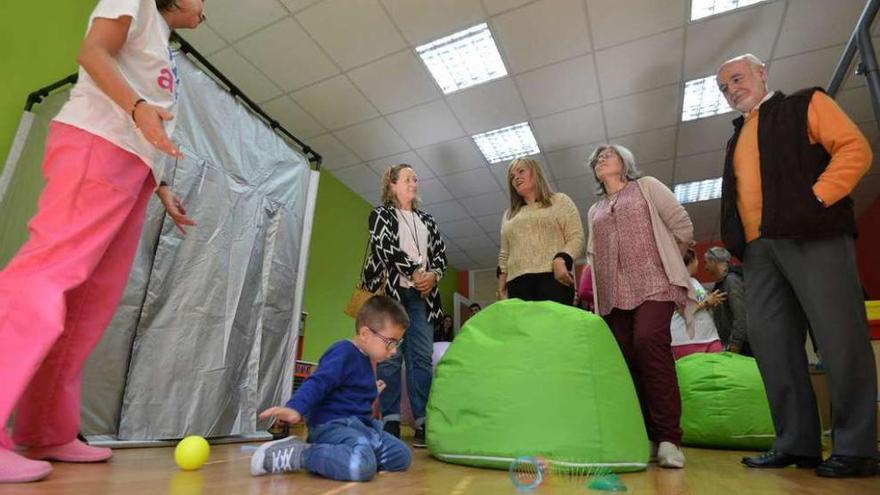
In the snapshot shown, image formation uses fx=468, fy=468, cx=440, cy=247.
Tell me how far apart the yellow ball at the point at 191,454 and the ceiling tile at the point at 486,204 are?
4742 millimetres

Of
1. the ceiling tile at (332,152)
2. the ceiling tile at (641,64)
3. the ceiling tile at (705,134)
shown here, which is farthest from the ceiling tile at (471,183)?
the ceiling tile at (705,134)

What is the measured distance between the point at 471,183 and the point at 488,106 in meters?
1.48

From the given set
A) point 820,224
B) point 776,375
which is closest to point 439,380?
point 776,375

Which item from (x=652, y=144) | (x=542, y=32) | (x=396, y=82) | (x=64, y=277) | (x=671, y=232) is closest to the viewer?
(x=64, y=277)

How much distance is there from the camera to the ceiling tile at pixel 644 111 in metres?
3.78

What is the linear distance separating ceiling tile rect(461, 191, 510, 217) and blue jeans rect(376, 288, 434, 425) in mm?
3806

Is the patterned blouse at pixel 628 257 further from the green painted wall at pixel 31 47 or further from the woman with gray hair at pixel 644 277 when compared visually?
the green painted wall at pixel 31 47

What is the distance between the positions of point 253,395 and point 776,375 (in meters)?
2.16

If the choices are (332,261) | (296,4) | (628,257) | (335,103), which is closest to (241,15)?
(296,4)

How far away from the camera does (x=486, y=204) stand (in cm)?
589

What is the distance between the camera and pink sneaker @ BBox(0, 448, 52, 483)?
814mm

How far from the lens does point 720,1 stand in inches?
114

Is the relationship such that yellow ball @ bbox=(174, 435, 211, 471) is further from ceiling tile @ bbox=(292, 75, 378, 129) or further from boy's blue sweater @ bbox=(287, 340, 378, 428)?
ceiling tile @ bbox=(292, 75, 378, 129)

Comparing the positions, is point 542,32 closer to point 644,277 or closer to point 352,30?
point 352,30
